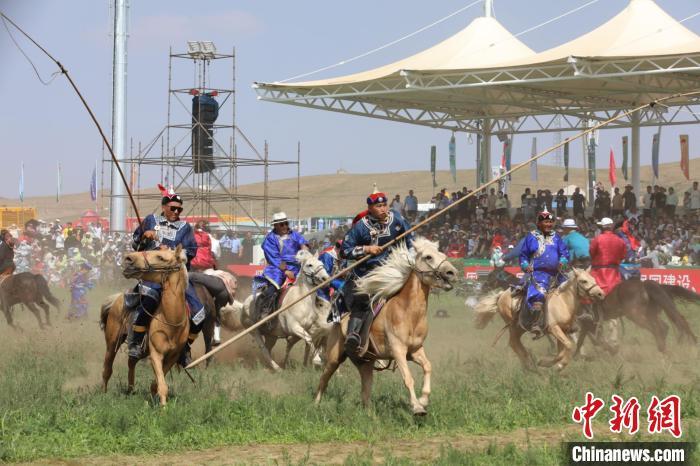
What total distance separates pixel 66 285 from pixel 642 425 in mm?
25222

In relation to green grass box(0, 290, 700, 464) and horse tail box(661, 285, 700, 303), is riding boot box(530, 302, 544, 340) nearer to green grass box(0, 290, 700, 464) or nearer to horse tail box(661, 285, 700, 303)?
green grass box(0, 290, 700, 464)

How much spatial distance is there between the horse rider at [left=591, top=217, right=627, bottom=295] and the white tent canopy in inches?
426

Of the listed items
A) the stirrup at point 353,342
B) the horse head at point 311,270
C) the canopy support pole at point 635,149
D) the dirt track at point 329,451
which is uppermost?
the canopy support pole at point 635,149

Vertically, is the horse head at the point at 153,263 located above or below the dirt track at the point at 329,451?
above

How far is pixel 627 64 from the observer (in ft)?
91.6

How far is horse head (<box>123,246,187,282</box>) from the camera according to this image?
9906 mm

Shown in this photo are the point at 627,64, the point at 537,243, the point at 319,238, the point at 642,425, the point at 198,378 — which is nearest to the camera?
the point at 642,425

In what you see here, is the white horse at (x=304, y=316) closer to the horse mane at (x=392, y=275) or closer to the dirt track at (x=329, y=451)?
the horse mane at (x=392, y=275)

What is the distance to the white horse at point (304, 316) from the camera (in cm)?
1419

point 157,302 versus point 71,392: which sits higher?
point 157,302

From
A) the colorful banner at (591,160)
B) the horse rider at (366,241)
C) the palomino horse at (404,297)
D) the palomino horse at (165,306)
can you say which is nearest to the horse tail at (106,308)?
the palomino horse at (165,306)

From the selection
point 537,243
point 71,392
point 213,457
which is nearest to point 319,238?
point 537,243

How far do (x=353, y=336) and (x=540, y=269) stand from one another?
4.52 m

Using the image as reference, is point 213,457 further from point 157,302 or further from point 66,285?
point 66,285
